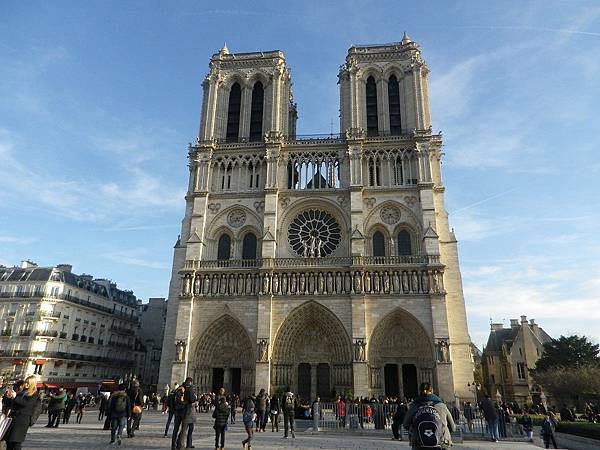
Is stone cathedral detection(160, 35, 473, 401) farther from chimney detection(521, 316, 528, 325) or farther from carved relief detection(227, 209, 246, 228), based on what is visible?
chimney detection(521, 316, 528, 325)

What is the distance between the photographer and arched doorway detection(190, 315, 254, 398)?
25422 millimetres

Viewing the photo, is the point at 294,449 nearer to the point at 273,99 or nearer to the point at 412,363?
the point at 412,363

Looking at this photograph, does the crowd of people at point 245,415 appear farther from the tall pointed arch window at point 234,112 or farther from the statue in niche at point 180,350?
the tall pointed arch window at point 234,112

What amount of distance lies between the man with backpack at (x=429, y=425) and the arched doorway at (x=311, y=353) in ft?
67.1

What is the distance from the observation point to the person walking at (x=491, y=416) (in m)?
12.3

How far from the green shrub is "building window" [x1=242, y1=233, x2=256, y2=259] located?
60.9 ft

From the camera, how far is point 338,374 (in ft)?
80.4

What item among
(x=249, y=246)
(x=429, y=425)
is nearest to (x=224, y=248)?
(x=249, y=246)

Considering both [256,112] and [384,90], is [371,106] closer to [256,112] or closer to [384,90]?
[384,90]

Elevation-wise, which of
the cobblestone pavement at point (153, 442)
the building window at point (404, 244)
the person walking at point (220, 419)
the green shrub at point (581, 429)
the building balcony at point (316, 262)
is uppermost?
the building window at point (404, 244)

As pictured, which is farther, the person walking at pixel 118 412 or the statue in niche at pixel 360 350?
the statue in niche at pixel 360 350

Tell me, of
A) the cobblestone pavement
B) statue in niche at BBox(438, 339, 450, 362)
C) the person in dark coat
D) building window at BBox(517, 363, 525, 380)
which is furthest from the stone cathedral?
the person in dark coat

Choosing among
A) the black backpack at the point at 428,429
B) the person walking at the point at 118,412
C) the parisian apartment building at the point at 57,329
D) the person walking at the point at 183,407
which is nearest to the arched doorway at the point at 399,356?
the person walking at the point at 118,412

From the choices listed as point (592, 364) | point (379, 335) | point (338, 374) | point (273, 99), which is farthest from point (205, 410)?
point (592, 364)
